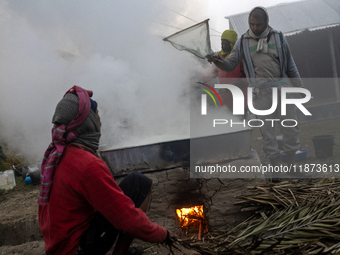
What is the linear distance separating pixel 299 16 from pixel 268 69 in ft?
26.9

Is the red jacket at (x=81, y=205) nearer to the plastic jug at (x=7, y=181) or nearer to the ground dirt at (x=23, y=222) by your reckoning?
the ground dirt at (x=23, y=222)

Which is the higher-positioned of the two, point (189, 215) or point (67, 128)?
point (67, 128)

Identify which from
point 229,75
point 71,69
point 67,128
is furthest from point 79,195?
point 71,69

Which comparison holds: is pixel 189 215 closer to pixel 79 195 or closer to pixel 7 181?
pixel 79 195

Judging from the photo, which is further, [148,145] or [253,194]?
[148,145]

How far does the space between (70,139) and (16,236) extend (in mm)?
2298

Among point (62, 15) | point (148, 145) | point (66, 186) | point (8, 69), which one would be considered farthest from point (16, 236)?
point (62, 15)

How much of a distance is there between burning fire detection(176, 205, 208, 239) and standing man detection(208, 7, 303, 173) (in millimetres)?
1224

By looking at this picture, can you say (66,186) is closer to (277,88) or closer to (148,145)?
(148,145)

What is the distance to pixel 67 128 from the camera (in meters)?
1.57

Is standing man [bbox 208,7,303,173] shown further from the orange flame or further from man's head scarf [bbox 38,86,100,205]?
man's head scarf [bbox 38,86,100,205]

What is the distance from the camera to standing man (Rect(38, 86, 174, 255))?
147 centimetres

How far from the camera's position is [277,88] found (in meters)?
3.31

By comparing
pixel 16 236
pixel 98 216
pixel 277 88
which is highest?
pixel 277 88
